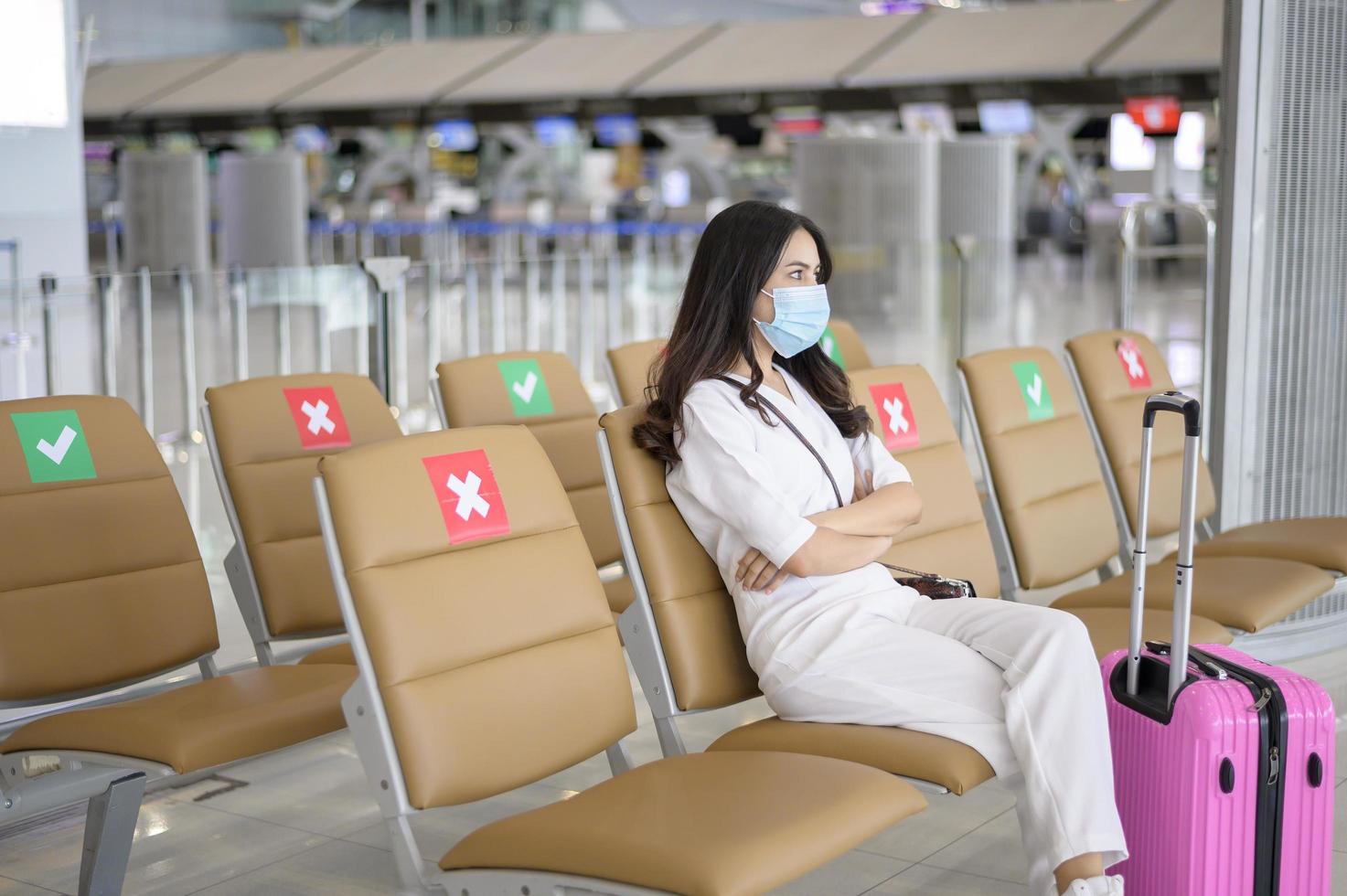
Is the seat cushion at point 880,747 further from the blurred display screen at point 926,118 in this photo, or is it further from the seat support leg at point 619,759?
the blurred display screen at point 926,118

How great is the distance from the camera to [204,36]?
3384cm

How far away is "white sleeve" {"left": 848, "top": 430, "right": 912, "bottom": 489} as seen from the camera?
8.89 feet

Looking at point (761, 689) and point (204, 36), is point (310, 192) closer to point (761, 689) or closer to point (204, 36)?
point (204, 36)

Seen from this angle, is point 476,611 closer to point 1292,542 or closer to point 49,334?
point 1292,542

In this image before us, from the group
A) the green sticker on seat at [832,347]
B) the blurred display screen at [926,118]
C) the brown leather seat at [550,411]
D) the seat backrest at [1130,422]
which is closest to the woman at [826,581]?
the brown leather seat at [550,411]

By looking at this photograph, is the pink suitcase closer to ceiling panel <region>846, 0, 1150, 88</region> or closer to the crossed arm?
the crossed arm

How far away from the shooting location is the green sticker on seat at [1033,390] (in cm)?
362

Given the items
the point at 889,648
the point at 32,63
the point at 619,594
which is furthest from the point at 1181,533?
the point at 32,63

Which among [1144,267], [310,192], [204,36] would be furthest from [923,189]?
[204,36]

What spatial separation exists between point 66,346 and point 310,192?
24608mm

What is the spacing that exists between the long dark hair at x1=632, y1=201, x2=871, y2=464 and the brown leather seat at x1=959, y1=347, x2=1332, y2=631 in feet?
3.53

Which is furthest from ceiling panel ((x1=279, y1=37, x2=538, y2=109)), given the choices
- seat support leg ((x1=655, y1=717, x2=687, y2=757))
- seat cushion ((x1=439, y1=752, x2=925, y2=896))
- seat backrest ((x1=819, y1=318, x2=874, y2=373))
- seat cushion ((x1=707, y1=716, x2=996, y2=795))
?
seat cushion ((x1=439, y1=752, x2=925, y2=896))

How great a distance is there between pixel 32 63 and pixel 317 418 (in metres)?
5.07

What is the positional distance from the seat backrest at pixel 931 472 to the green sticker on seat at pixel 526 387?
2.93 feet
